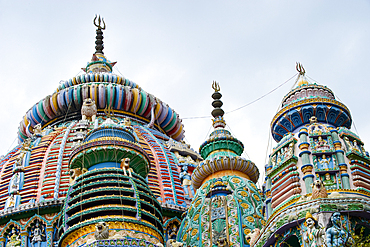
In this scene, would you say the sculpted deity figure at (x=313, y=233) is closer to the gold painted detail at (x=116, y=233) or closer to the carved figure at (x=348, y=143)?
the carved figure at (x=348, y=143)

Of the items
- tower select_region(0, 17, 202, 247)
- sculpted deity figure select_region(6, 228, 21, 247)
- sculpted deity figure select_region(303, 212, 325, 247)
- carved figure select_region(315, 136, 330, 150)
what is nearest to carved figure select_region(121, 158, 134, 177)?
tower select_region(0, 17, 202, 247)

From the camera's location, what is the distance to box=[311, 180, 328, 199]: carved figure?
15.9m

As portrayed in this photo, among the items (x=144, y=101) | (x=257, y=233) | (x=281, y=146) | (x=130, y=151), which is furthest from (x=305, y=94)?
(x=144, y=101)

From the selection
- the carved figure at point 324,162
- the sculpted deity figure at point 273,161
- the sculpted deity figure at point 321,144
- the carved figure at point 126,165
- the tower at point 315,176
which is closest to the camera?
the tower at point 315,176

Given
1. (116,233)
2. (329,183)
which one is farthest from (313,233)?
(116,233)

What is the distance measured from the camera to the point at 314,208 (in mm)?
15648

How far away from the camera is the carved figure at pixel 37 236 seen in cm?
2517

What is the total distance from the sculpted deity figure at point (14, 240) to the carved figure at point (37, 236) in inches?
21.3

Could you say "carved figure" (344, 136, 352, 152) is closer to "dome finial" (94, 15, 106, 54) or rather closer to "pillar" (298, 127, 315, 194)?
"pillar" (298, 127, 315, 194)

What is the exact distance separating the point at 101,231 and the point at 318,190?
6.13 metres

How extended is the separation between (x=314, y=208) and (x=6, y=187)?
1693 centimetres

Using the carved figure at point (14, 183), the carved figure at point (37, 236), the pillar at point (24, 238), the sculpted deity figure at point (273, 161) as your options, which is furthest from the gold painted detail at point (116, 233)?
the carved figure at point (14, 183)

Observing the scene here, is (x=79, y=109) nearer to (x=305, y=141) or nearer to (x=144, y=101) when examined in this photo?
(x=144, y=101)

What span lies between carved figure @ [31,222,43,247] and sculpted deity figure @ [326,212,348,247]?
518 inches
